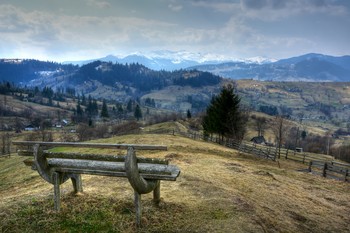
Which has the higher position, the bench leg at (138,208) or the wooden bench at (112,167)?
the wooden bench at (112,167)

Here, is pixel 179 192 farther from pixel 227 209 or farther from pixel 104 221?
pixel 104 221

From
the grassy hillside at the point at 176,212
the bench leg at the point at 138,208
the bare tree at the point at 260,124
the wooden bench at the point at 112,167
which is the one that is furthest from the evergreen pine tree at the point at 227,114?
the bare tree at the point at 260,124

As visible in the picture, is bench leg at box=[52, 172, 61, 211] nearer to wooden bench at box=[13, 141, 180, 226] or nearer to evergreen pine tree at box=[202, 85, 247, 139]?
wooden bench at box=[13, 141, 180, 226]

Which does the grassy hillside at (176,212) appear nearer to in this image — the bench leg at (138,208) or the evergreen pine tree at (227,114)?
the bench leg at (138,208)

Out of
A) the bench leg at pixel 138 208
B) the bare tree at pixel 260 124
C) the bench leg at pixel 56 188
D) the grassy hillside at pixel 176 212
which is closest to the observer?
the bench leg at pixel 138 208

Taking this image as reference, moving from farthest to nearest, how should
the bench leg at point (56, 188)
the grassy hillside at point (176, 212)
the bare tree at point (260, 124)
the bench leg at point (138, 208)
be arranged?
the bare tree at point (260, 124) → the bench leg at point (56, 188) → the grassy hillside at point (176, 212) → the bench leg at point (138, 208)

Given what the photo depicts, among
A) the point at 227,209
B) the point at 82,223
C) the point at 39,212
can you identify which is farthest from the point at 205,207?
the point at 39,212

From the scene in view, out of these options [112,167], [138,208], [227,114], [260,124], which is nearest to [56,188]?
[112,167]

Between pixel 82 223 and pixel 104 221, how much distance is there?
64 centimetres

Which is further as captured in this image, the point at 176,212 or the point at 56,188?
the point at 176,212

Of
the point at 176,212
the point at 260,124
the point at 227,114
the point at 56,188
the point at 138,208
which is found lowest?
the point at 260,124

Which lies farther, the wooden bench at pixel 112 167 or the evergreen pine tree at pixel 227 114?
the evergreen pine tree at pixel 227 114

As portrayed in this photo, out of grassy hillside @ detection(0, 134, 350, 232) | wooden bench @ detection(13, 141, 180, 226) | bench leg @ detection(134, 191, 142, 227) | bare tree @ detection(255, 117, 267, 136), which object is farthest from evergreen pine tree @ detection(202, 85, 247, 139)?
bare tree @ detection(255, 117, 267, 136)

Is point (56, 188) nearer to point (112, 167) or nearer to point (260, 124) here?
point (112, 167)
